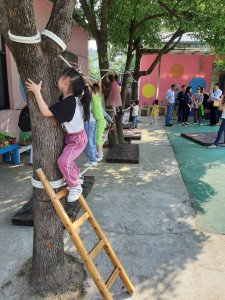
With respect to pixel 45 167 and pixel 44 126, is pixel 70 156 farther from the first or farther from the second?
pixel 44 126

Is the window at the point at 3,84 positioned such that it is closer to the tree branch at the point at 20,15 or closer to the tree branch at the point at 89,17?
the tree branch at the point at 89,17

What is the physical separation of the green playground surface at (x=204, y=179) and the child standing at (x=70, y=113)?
2299mm

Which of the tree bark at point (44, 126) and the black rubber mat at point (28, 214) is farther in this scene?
the black rubber mat at point (28, 214)

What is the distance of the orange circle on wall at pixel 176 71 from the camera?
17.4 meters

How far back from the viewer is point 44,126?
2.48 metres

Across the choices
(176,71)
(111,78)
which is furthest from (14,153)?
(176,71)

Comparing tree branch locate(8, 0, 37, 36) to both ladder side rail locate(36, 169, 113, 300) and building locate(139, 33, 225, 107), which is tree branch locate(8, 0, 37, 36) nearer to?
ladder side rail locate(36, 169, 113, 300)

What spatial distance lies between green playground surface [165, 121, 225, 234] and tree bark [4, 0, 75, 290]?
2235mm

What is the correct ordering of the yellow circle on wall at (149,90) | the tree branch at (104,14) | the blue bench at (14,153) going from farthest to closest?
the yellow circle on wall at (149,90)
the tree branch at (104,14)
the blue bench at (14,153)

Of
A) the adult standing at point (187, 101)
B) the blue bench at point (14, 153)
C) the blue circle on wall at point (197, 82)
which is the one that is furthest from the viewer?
the blue circle on wall at point (197, 82)

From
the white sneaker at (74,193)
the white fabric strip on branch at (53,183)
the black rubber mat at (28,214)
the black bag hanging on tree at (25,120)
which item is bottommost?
the black rubber mat at (28,214)

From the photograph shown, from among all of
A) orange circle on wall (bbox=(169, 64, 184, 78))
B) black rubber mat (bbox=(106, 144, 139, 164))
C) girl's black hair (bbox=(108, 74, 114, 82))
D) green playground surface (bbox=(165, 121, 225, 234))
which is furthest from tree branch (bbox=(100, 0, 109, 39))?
orange circle on wall (bbox=(169, 64, 184, 78))

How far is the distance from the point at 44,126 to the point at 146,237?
7.12ft

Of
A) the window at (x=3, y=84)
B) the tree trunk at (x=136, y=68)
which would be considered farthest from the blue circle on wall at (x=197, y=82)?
the window at (x=3, y=84)
